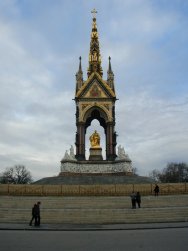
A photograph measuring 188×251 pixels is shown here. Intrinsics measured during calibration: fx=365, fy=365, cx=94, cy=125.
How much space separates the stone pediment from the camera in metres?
48.1

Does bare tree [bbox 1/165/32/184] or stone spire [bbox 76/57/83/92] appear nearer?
stone spire [bbox 76/57/83/92]

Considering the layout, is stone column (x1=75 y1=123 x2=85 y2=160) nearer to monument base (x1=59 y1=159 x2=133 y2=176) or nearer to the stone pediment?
monument base (x1=59 y1=159 x2=133 y2=176)

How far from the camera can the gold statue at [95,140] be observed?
1905 inches

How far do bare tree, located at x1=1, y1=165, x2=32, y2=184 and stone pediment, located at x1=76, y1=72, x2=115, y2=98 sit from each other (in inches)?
1841

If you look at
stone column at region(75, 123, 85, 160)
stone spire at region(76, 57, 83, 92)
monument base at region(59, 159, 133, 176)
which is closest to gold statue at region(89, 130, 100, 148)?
stone column at region(75, 123, 85, 160)

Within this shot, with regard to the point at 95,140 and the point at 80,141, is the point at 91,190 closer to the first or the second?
the point at 80,141

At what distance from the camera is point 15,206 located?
1048 inches

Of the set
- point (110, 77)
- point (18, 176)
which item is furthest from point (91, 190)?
point (18, 176)

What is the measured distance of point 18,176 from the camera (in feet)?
307

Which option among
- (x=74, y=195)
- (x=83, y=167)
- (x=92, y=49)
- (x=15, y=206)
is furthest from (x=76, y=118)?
(x=15, y=206)

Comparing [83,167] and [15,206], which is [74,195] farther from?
[83,167]

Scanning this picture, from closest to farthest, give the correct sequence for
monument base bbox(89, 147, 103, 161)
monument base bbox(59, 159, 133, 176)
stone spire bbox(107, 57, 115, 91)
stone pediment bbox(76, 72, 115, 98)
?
monument base bbox(59, 159, 133, 176), monument base bbox(89, 147, 103, 161), stone pediment bbox(76, 72, 115, 98), stone spire bbox(107, 57, 115, 91)

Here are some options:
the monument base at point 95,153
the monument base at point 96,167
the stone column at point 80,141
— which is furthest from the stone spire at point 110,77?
the monument base at point 96,167

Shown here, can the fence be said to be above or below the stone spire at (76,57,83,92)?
below
